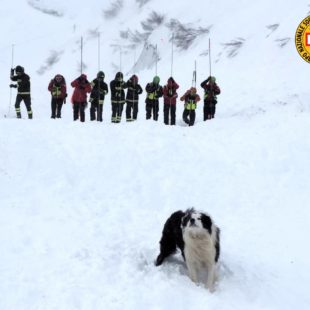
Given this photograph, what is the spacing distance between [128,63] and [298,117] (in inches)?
987

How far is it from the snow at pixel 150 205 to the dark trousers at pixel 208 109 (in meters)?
1.56

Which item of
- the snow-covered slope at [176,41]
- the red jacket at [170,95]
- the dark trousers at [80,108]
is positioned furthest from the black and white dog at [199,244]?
the snow-covered slope at [176,41]

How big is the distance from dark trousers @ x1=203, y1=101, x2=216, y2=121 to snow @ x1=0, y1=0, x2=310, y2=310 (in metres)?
1.56

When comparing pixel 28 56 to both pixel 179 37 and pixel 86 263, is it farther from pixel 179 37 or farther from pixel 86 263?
pixel 86 263

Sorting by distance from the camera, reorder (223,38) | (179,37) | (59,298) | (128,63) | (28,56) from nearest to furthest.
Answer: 1. (59,298)
2. (223,38)
3. (179,37)
4. (128,63)
5. (28,56)

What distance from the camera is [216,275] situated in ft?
24.7

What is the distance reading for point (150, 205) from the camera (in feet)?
36.1

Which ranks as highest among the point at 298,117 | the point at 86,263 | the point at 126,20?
the point at 126,20

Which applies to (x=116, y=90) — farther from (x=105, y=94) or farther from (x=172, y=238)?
(x=172, y=238)

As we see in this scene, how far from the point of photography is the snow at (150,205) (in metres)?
6.98

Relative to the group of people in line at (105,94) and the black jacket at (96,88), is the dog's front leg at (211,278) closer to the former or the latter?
the group of people in line at (105,94)

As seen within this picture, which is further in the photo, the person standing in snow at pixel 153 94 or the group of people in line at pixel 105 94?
the person standing in snow at pixel 153 94

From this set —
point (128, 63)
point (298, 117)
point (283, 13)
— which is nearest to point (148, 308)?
point (298, 117)

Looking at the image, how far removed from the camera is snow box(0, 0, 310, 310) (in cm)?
698
